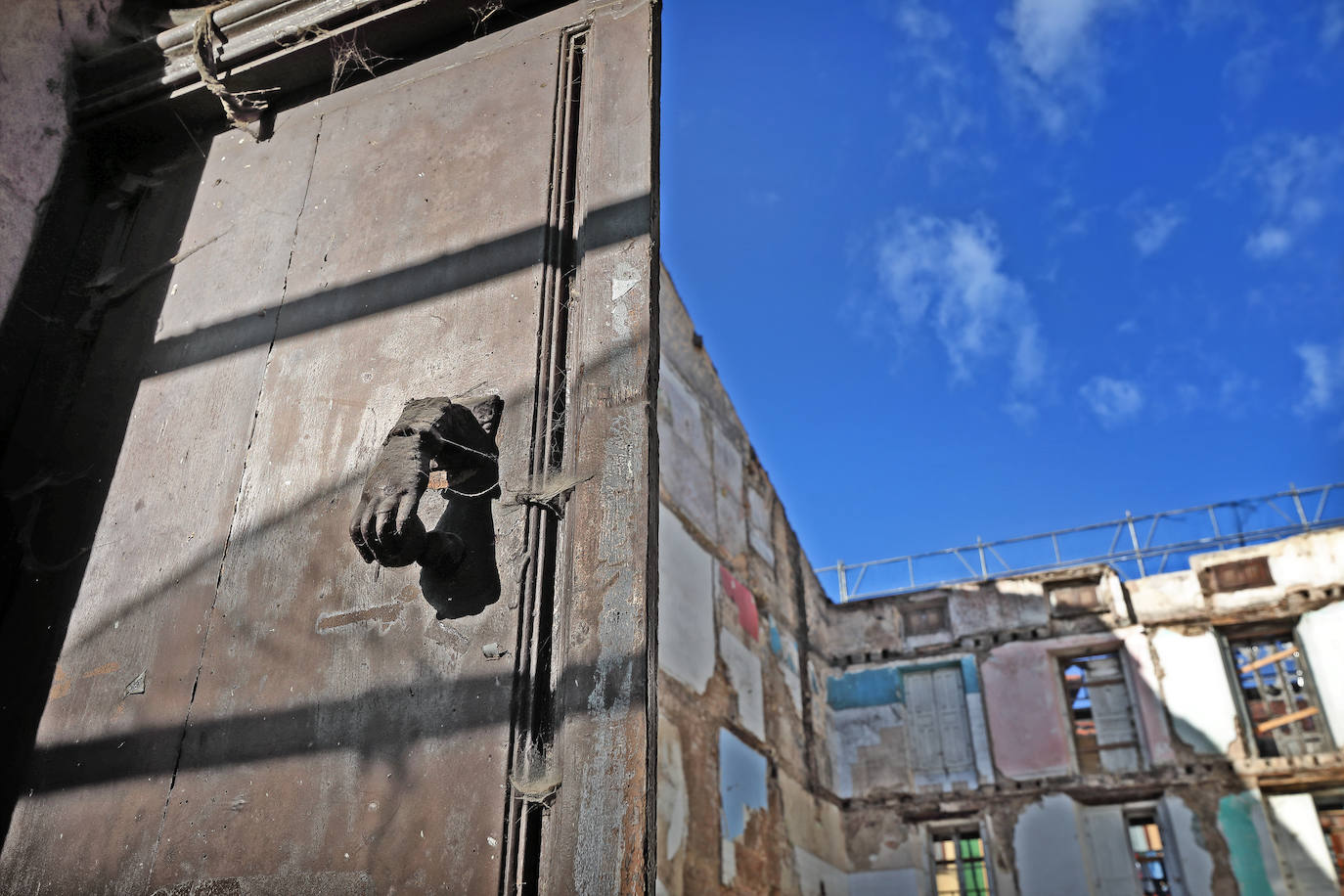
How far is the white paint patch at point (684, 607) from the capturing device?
891cm

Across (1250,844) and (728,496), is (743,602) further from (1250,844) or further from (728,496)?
(1250,844)

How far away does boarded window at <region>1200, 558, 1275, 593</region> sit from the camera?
43.0 ft

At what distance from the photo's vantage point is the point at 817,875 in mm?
11945

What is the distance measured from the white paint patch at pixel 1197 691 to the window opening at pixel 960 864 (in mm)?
3296

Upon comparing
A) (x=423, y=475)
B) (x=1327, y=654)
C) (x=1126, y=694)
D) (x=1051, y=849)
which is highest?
(x=1327, y=654)

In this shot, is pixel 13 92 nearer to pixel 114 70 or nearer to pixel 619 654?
pixel 114 70

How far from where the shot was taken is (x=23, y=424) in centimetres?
291

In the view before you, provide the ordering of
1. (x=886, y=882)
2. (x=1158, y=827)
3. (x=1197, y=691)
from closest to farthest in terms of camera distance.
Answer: (x=1158, y=827) → (x=1197, y=691) → (x=886, y=882)

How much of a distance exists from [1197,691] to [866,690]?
4.66m

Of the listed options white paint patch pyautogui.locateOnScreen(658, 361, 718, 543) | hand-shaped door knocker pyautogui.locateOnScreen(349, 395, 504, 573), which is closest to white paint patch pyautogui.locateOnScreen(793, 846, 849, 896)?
white paint patch pyautogui.locateOnScreen(658, 361, 718, 543)

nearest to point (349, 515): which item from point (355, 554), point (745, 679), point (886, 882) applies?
point (355, 554)

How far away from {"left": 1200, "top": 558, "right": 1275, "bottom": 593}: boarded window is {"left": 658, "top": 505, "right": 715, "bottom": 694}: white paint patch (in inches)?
316

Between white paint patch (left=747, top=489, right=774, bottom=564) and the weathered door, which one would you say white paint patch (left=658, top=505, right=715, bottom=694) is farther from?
the weathered door

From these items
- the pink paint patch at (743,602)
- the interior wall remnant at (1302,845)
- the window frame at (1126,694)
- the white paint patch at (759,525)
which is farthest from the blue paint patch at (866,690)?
the interior wall remnant at (1302,845)
